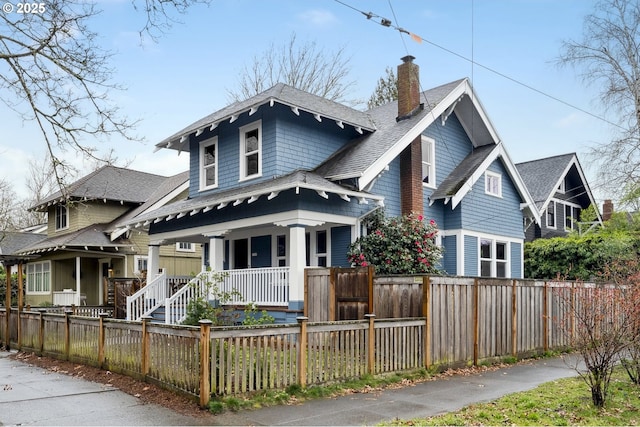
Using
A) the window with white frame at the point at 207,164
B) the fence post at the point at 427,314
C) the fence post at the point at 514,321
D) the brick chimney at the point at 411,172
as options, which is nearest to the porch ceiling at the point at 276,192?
the window with white frame at the point at 207,164

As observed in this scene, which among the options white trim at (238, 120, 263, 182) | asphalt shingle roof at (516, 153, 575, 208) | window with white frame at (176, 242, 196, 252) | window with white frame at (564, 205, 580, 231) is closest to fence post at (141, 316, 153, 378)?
white trim at (238, 120, 263, 182)

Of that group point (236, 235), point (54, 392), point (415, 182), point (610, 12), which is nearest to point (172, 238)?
point (236, 235)

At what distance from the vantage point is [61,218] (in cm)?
3053

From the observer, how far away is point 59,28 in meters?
9.01

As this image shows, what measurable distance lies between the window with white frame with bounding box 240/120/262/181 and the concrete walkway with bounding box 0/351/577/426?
325 inches

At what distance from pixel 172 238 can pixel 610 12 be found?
21.7m

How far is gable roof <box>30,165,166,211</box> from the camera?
29.2m

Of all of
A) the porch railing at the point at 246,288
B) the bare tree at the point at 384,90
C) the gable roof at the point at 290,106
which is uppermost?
the bare tree at the point at 384,90

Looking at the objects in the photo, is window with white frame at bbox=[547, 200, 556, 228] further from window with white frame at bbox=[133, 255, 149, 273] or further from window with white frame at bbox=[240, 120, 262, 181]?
window with white frame at bbox=[133, 255, 149, 273]

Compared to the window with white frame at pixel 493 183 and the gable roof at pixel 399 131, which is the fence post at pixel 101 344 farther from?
the window with white frame at pixel 493 183

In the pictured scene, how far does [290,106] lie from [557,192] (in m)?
21.9

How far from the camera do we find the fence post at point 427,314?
11.4m

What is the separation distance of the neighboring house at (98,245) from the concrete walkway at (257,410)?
54.5 feet

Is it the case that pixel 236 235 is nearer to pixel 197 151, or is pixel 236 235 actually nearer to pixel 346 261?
pixel 197 151
